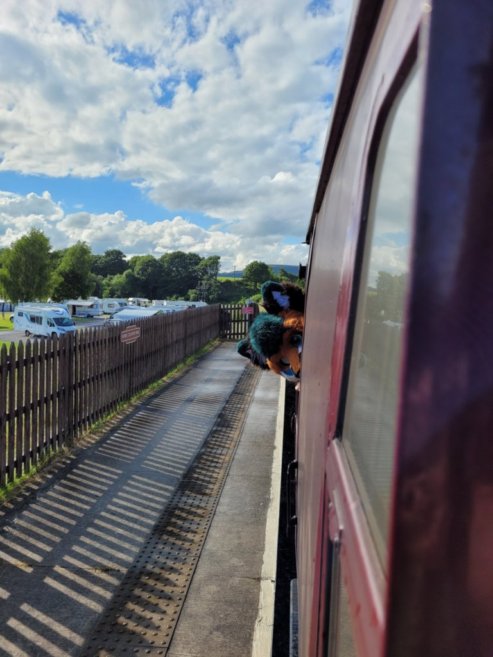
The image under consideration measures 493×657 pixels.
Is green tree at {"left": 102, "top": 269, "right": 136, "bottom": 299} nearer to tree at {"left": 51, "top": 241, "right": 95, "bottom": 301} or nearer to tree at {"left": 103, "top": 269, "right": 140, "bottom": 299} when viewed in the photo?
tree at {"left": 103, "top": 269, "right": 140, "bottom": 299}

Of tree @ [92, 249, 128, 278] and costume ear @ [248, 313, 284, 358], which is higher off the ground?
tree @ [92, 249, 128, 278]

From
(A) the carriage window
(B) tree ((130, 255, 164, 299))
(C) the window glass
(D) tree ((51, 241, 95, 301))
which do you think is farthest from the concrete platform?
(B) tree ((130, 255, 164, 299))

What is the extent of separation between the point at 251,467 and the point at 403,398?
5503 mm

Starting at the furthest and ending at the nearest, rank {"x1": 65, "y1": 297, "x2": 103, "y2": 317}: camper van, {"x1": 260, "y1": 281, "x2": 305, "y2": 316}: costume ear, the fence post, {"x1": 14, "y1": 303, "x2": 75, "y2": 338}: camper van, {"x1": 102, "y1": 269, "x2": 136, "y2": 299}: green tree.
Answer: {"x1": 102, "y1": 269, "x2": 136, "y2": 299}: green tree → {"x1": 65, "y1": 297, "x2": 103, "y2": 317}: camper van → {"x1": 14, "y1": 303, "x2": 75, "y2": 338}: camper van → the fence post → {"x1": 260, "y1": 281, "x2": 305, "y2": 316}: costume ear

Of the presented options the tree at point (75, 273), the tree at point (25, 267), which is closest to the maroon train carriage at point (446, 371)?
the tree at point (25, 267)

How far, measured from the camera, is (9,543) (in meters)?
3.95

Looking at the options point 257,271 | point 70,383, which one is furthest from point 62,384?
point 257,271

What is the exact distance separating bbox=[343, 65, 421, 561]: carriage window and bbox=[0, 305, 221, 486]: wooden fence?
4699 mm

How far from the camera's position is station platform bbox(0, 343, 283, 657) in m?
3.00

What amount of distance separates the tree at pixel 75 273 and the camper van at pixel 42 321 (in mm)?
27199

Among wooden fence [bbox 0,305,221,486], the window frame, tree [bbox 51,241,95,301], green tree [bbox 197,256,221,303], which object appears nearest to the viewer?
the window frame

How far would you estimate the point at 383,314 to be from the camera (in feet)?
2.40

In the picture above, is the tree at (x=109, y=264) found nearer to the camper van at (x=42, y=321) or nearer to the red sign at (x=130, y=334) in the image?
the camper van at (x=42, y=321)

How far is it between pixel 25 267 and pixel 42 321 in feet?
57.8
